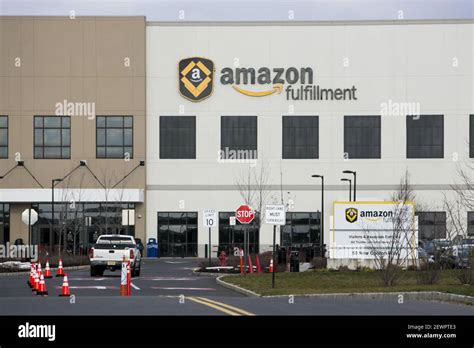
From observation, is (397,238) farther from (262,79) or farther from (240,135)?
(262,79)

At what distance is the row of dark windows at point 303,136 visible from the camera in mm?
75062

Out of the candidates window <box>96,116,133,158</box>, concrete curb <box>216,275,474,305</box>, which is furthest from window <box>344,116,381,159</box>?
concrete curb <box>216,275,474,305</box>

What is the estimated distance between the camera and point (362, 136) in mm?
75375

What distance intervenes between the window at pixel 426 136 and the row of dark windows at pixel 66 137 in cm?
2101

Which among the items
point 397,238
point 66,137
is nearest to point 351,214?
point 397,238

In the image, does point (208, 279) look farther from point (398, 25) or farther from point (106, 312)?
point (398, 25)

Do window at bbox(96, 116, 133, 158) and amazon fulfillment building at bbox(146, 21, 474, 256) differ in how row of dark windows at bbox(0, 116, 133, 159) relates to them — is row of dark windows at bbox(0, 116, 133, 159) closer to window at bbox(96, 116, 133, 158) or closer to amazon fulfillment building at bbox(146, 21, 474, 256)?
window at bbox(96, 116, 133, 158)

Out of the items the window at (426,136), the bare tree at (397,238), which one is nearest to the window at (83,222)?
the window at (426,136)

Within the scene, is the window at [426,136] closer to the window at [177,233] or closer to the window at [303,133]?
the window at [303,133]

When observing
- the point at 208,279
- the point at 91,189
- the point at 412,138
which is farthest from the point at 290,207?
the point at 208,279

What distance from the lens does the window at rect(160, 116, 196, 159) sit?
7575cm

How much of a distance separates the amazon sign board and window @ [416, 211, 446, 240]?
12.7 metres
